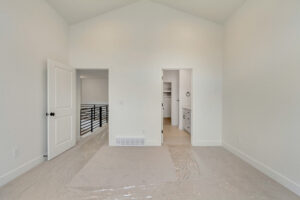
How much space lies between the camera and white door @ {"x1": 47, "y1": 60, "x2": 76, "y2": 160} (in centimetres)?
284

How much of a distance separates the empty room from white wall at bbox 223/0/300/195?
0.6 inches

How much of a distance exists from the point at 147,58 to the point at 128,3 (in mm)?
1451

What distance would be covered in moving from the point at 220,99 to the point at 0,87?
4.25 meters

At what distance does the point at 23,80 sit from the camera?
2.36 m

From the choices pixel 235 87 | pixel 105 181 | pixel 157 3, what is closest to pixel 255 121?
pixel 235 87

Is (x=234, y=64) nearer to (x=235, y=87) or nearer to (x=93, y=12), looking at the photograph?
(x=235, y=87)

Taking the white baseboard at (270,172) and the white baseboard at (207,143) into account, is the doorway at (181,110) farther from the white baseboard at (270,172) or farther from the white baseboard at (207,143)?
the white baseboard at (270,172)

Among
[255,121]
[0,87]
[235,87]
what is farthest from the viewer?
[235,87]

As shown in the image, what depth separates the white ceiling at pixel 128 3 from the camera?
9.98ft

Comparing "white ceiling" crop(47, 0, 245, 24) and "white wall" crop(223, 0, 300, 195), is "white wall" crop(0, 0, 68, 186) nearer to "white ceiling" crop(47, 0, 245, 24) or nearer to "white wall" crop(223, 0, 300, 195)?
"white ceiling" crop(47, 0, 245, 24)

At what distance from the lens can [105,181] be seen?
2.09m

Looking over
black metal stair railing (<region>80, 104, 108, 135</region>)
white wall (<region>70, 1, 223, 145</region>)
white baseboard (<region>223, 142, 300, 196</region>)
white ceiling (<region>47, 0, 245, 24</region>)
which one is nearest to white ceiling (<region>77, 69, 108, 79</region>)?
white wall (<region>70, 1, 223, 145</region>)

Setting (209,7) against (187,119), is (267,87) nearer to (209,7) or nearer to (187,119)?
(209,7)

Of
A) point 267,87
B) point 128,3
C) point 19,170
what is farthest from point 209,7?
point 19,170
